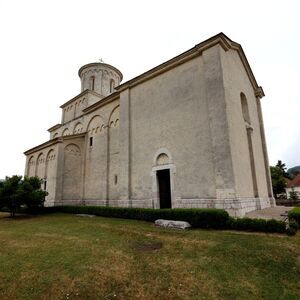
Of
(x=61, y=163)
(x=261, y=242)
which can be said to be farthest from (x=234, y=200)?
(x=61, y=163)

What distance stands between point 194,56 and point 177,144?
222 inches

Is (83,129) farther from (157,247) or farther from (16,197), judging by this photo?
(157,247)

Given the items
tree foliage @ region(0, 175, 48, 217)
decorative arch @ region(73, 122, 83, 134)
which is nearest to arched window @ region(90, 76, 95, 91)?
decorative arch @ region(73, 122, 83, 134)

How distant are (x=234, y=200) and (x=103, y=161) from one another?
12.1 metres

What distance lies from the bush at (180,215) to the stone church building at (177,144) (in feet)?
5.03

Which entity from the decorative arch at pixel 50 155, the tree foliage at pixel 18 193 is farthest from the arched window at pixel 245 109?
the decorative arch at pixel 50 155

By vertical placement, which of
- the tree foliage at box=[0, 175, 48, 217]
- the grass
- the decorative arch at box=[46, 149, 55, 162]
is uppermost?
the decorative arch at box=[46, 149, 55, 162]

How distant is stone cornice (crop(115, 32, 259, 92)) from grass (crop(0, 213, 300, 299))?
1034 cm

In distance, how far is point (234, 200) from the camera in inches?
380

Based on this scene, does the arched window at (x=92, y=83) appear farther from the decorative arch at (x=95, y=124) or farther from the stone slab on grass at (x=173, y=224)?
the stone slab on grass at (x=173, y=224)

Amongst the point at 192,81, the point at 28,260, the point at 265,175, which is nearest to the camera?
the point at 28,260

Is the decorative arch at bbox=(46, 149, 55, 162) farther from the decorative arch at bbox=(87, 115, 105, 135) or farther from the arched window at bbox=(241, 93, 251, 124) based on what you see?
the arched window at bbox=(241, 93, 251, 124)

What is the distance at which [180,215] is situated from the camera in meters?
9.59

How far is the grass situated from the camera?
13.2 feet
